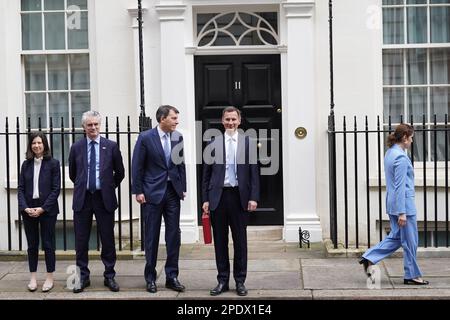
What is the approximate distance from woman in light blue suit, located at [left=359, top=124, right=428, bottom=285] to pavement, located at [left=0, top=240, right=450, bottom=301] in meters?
0.24

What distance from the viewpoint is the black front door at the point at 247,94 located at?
38.4 ft

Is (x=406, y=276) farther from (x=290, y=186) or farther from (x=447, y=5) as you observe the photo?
(x=447, y=5)

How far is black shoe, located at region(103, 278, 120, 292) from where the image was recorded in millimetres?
8922

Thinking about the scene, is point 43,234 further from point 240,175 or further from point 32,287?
point 240,175

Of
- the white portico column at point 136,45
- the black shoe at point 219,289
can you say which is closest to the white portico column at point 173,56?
the white portico column at point 136,45

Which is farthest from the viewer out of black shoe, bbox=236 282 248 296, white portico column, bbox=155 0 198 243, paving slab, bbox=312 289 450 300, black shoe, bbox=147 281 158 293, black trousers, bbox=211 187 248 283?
white portico column, bbox=155 0 198 243

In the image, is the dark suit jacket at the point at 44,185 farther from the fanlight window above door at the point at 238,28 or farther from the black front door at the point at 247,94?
the fanlight window above door at the point at 238,28

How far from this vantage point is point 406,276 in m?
8.96

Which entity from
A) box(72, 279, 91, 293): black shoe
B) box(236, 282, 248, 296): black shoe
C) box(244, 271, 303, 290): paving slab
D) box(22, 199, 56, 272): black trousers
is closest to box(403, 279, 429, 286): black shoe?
box(244, 271, 303, 290): paving slab

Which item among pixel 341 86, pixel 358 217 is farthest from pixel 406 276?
pixel 341 86

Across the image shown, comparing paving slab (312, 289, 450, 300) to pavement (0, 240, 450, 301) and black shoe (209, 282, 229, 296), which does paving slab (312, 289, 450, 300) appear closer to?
pavement (0, 240, 450, 301)

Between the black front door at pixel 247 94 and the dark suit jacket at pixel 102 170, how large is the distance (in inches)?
111

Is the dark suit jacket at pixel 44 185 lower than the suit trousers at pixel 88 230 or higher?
higher
